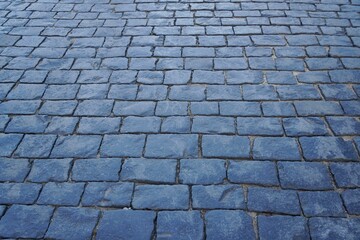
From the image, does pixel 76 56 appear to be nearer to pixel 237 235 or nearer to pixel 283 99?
pixel 283 99

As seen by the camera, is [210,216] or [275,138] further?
[275,138]

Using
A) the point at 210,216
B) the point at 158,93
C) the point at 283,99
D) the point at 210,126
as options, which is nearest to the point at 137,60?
the point at 158,93

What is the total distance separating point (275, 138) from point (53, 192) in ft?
6.83

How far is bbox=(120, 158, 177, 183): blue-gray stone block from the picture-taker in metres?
2.87

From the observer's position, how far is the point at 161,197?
272 centimetres

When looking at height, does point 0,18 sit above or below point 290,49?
above

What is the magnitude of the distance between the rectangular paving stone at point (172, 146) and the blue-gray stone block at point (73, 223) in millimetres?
753

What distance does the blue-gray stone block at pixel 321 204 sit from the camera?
8.44ft

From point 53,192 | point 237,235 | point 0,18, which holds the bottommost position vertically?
point 237,235

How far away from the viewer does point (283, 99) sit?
364 cm

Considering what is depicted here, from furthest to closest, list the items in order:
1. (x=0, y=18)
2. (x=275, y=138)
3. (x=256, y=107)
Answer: (x=0, y=18) → (x=256, y=107) → (x=275, y=138)

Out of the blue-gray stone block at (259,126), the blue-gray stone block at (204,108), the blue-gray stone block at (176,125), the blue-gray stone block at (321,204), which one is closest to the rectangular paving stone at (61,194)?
the blue-gray stone block at (176,125)

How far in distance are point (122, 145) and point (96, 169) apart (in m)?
0.35

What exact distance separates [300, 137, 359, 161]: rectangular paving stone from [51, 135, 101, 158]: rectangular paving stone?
6.52 feet
